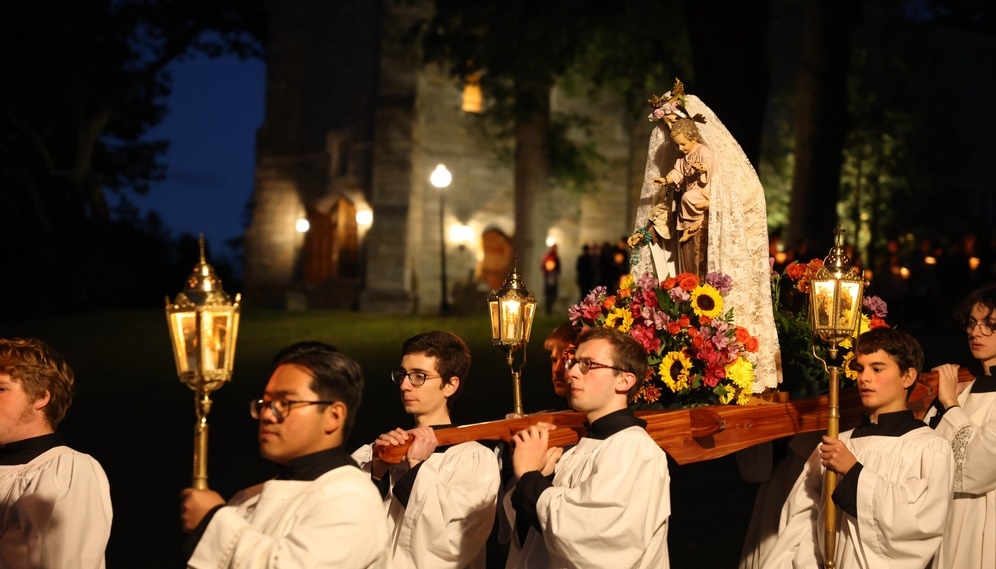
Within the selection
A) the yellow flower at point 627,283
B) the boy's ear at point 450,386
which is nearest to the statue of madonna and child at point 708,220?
the yellow flower at point 627,283

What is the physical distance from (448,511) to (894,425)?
222cm

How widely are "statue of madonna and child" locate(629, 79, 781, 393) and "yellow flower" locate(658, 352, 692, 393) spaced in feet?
1.71

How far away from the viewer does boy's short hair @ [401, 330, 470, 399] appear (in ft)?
18.4

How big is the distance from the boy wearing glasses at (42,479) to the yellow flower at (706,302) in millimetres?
3037

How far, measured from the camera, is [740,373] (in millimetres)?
5965

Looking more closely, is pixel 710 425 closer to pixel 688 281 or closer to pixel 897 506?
pixel 688 281

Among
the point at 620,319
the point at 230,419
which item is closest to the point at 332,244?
the point at 230,419

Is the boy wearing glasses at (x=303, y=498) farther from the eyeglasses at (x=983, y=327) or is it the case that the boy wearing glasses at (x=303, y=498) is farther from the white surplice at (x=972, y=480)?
the eyeglasses at (x=983, y=327)

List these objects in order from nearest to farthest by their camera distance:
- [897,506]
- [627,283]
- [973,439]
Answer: [897,506]
[973,439]
[627,283]

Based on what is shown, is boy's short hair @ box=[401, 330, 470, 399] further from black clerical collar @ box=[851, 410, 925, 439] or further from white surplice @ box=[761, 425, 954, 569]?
black clerical collar @ box=[851, 410, 925, 439]

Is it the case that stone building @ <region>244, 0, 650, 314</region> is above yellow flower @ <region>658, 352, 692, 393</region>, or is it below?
above

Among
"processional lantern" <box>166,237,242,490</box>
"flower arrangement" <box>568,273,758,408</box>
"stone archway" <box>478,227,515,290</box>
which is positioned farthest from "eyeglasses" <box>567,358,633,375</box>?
"stone archway" <box>478,227,515,290</box>

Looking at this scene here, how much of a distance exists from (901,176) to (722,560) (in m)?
26.3

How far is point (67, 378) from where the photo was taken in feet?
16.2
